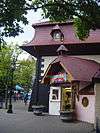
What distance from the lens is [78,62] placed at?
107 ft

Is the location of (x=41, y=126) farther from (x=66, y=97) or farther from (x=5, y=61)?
(x=5, y=61)

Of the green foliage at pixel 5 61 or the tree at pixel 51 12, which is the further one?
the green foliage at pixel 5 61

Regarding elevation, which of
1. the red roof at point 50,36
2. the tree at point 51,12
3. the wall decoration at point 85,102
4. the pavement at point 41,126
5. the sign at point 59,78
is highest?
the red roof at point 50,36

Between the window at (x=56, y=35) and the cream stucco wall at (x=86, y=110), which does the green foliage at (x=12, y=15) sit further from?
the window at (x=56, y=35)

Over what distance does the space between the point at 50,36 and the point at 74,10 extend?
18.9m

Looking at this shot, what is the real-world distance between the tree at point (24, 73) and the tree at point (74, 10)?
1654 inches

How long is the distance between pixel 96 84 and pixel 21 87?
164 feet

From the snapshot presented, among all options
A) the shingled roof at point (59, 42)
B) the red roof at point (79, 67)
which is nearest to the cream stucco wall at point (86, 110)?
the red roof at point (79, 67)

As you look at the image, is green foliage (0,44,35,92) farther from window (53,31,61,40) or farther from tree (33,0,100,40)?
tree (33,0,100,40)

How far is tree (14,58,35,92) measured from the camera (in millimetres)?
64519

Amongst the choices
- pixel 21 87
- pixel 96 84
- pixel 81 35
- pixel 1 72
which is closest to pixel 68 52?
pixel 96 84

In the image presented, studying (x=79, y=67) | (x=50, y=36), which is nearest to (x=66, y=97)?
(x=79, y=67)

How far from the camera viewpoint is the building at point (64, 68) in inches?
1201

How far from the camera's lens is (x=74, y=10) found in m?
19.4
